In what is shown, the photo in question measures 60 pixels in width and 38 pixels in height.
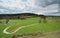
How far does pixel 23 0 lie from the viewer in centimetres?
215

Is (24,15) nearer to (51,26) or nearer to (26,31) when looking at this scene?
(26,31)

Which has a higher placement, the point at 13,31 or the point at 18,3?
the point at 18,3

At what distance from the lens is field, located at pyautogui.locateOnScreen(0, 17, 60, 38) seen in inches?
82.3

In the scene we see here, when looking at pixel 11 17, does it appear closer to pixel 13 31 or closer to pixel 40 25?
pixel 13 31

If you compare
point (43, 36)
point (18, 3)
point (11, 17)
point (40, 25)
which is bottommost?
point (43, 36)

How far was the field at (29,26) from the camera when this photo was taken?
2.09m

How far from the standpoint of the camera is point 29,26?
212 centimetres

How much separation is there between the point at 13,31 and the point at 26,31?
0.59ft

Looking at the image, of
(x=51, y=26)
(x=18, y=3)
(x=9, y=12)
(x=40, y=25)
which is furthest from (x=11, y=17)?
(x=51, y=26)

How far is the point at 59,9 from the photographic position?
7.07 ft

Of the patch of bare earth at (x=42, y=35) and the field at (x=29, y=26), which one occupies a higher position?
the field at (x=29, y=26)

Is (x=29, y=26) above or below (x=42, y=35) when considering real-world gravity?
above

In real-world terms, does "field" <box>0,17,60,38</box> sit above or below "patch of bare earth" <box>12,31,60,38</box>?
above

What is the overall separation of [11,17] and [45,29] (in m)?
0.51
